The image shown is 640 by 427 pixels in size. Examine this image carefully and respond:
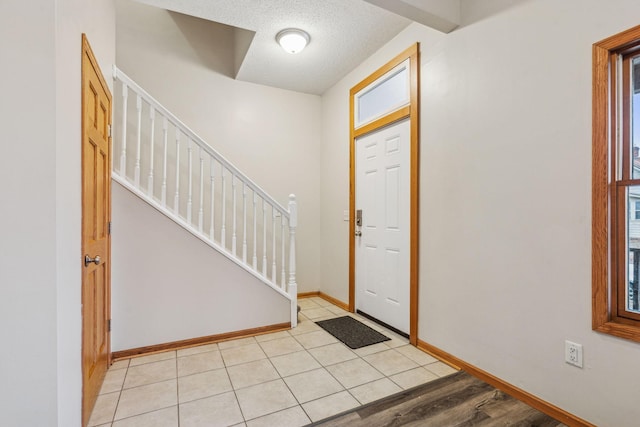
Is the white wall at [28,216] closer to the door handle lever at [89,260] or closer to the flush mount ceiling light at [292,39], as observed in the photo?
the door handle lever at [89,260]

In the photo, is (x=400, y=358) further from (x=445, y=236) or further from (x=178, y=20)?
(x=178, y=20)

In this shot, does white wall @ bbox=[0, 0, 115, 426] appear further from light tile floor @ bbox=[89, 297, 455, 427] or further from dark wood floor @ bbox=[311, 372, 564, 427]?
dark wood floor @ bbox=[311, 372, 564, 427]

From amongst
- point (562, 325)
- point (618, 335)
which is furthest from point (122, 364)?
point (618, 335)

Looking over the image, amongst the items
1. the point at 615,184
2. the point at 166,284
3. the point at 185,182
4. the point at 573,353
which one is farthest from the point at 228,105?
the point at 573,353

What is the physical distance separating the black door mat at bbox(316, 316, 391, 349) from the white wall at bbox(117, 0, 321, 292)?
41.3 inches

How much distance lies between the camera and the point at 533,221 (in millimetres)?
1748

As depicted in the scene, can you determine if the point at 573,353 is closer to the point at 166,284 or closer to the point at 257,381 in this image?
the point at 257,381

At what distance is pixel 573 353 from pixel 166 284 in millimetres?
2778

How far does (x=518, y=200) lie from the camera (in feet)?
5.98

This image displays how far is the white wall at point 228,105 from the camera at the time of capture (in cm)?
323

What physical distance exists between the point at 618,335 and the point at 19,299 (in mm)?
2534

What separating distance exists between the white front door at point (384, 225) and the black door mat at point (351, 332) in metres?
0.20

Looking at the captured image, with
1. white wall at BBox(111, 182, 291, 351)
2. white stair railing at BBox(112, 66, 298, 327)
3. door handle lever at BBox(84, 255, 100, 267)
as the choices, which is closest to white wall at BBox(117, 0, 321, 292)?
white stair railing at BBox(112, 66, 298, 327)

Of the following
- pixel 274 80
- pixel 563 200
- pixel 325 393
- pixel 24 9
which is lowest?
pixel 325 393
